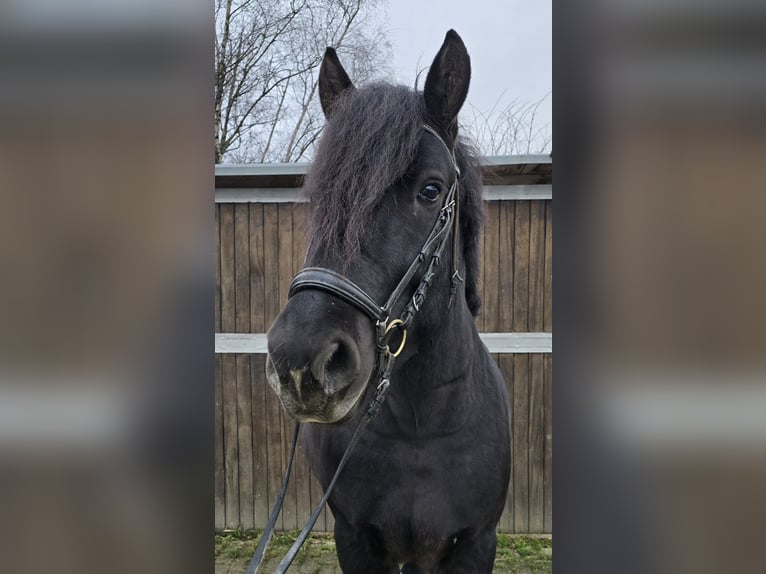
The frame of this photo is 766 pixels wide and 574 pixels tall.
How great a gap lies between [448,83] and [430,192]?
411mm

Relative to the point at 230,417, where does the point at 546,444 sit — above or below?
below

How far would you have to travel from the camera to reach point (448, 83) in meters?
1.51

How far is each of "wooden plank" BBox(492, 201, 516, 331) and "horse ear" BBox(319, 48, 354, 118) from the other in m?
2.41

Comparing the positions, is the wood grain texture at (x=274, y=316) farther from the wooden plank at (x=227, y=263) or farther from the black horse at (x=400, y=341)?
the black horse at (x=400, y=341)

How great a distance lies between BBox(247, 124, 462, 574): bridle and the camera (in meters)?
1.14

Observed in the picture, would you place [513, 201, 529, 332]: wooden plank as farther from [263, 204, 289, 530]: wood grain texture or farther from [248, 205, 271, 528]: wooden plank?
[248, 205, 271, 528]: wooden plank

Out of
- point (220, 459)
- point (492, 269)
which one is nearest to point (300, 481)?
point (220, 459)

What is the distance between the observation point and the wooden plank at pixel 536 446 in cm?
383

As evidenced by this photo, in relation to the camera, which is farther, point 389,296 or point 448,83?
point 448,83

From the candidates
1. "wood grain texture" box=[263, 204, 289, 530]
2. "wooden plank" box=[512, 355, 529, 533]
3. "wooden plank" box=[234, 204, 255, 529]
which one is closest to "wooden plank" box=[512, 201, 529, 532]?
"wooden plank" box=[512, 355, 529, 533]

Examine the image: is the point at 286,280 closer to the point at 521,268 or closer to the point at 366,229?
the point at 521,268

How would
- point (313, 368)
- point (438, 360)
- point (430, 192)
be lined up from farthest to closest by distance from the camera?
1. point (438, 360)
2. point (430, 192)
3. point (313, 368)
